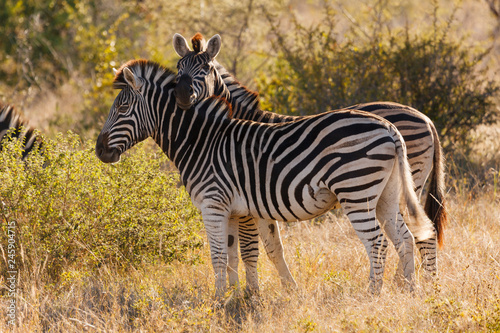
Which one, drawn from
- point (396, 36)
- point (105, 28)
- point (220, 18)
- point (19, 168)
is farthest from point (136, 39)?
point (19, 168)

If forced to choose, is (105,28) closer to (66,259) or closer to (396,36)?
(396,36)

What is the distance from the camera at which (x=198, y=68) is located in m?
6.14

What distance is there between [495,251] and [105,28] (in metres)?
14.2

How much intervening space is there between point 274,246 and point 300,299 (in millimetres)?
852

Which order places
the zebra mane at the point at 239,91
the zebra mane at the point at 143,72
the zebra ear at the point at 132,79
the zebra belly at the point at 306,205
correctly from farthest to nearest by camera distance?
the zebra mane at the point at 239,91, the zebra mane at the point at 143,72, the zebra ear at the point at 132,79, the zebra belly at the point at 306,205

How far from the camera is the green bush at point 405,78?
8516mm

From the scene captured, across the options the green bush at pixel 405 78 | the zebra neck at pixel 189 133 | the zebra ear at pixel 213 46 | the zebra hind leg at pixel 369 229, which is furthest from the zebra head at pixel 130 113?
the green bush at pixel 405 78

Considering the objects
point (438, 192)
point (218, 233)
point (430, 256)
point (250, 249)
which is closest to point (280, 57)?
point (438, 192)

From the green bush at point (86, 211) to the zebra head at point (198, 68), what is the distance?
2.86ft

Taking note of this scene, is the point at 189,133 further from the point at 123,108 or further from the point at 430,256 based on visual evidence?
the point at 430,256

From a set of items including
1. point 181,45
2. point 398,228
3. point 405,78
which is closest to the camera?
point 398,228

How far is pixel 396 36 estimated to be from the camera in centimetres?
897

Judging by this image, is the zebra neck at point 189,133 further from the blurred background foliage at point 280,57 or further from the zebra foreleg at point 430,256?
the blurred background foliage at point 280,57

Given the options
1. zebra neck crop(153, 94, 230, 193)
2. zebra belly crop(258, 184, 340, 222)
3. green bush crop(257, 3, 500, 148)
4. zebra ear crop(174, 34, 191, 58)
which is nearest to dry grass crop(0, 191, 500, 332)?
zebra belly crop(258, 184, 340, 222)
